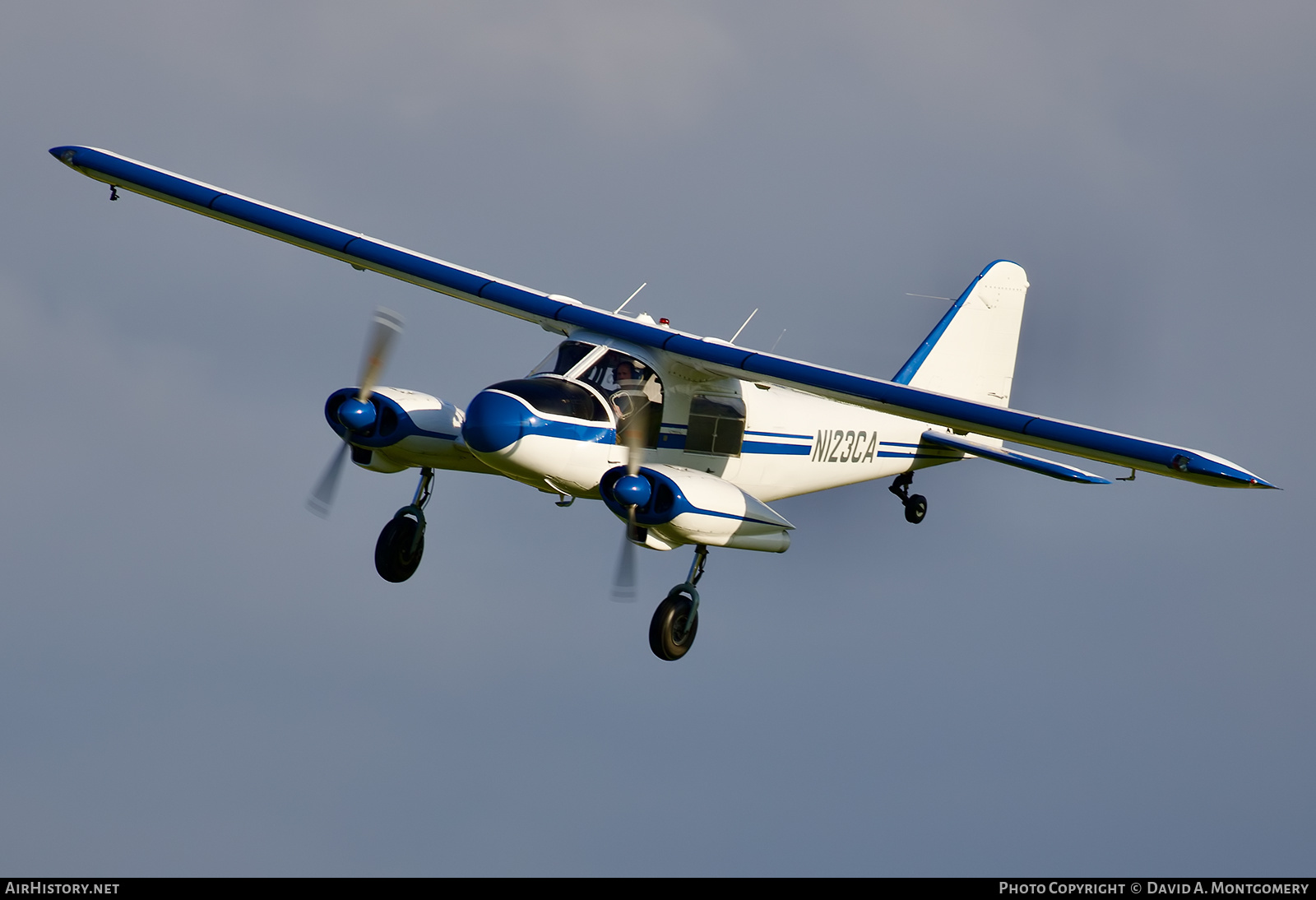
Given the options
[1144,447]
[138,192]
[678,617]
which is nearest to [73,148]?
A: [138,192]

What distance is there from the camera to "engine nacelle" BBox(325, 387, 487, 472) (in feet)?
58.3

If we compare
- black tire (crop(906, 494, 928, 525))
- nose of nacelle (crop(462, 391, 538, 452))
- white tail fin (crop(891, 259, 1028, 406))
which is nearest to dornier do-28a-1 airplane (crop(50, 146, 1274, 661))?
nose of nacelle (crop(462, 391, 538, 452))

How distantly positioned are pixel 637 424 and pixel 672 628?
250cm

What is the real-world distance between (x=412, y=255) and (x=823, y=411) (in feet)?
19.9

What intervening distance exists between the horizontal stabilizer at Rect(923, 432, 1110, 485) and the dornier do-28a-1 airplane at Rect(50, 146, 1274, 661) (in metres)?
0.10

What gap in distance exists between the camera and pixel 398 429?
17.9m

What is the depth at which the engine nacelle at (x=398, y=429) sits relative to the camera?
58.3ft

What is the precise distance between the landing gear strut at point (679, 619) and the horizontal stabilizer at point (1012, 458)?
6.31 m

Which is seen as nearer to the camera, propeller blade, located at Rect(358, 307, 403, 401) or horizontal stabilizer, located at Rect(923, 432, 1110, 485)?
propeller blade, located at Rect(358, 307, 403, 401)

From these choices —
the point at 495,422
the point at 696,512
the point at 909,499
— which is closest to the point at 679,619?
the point at 696,512

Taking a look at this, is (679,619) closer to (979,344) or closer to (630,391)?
(630,391)

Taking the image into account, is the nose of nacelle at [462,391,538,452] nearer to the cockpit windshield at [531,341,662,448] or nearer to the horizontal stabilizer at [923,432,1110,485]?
the cockpit windshield at [531,341,662,448]

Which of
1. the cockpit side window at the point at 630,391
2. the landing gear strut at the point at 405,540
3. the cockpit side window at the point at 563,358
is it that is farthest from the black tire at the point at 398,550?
the cockpit side window at the point at 630,391

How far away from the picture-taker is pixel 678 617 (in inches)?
700
